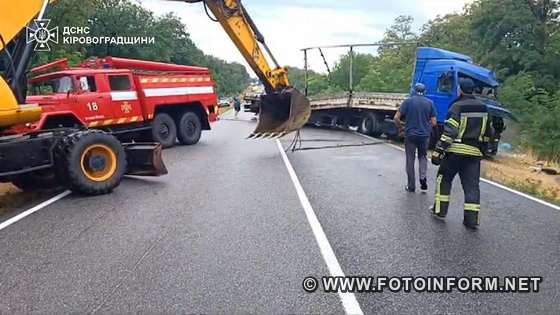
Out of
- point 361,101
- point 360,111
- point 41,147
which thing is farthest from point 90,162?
point 360,111

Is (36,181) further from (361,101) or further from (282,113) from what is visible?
(361,101)

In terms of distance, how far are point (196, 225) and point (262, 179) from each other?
11.1 ft

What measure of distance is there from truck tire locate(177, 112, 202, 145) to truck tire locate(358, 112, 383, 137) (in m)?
6.89

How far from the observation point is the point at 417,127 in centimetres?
866

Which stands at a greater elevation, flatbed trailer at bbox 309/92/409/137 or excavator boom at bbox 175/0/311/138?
excavator boom at bbox 175/0/311/138

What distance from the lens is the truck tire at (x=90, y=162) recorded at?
26.5 ft

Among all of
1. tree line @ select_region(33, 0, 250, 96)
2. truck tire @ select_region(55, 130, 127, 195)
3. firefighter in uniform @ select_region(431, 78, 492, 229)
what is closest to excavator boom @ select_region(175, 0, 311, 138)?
truck tire @ select_region(55, 130, 127, 195)

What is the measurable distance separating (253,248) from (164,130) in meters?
10.1

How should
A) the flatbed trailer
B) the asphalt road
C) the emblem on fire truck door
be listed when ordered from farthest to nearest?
1. the flatbed trailer
2. the emblem on fire truck door
3. the asphalt road

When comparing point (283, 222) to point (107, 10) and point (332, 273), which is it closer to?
point (332, 273)

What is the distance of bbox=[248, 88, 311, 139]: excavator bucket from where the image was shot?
14445mm

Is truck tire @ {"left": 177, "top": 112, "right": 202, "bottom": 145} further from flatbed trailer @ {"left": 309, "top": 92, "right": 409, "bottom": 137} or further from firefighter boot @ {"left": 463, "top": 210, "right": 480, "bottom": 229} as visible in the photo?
firefighter boot @ {"left": 463, "top": 210, "right": 480, "bottom": 229}

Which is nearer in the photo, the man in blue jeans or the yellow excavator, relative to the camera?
the yellow excavator

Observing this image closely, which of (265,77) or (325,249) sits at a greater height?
(265,77)
